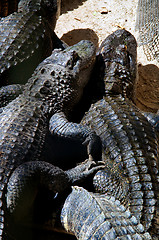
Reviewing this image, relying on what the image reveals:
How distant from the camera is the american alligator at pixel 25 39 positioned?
7.66 feet

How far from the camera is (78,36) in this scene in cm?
319

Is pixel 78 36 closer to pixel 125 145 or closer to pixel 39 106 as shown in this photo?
pixel 39 106

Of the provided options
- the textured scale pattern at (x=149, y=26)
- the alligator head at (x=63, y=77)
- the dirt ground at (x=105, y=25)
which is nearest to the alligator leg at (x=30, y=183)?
the alligator head at (x=63, y=77)

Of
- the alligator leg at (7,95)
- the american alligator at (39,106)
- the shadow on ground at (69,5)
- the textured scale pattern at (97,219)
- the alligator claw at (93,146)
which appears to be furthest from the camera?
the shadow on ground at (69,5)

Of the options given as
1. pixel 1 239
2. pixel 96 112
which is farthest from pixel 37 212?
pixel 96 112

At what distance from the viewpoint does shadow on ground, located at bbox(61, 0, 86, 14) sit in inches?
141

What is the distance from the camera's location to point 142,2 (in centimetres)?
339

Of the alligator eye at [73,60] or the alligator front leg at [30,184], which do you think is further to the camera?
the alligator eye at [73,60]

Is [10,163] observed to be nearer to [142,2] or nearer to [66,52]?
[66,52]

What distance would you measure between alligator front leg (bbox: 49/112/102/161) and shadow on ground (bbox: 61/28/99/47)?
1.48m

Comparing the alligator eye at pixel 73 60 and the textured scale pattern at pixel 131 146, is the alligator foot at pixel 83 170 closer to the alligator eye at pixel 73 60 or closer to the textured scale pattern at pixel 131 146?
the textured scale pattern at pixel 131 146

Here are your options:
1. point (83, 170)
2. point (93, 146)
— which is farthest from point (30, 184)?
point (93, 146)

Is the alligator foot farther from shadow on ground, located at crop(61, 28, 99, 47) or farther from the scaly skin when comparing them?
shadow on ground, located at crop(61, 28, 99, 47)

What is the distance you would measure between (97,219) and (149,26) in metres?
2.32
